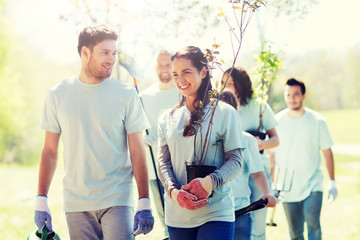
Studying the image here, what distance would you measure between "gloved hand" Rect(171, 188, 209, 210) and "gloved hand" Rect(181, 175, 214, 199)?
0.07ft

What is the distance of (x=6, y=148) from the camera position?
30797 mm

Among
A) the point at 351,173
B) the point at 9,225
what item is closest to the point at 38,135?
the point at 351,173

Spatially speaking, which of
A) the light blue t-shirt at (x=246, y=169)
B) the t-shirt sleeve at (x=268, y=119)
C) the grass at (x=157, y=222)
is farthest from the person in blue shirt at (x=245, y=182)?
the grass at (x=157, y=222)

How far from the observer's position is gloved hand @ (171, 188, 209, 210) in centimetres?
239

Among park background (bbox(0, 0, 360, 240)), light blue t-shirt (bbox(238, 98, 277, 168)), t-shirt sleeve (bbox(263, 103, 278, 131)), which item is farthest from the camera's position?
park background (bbox(0, 0, 360, 240))

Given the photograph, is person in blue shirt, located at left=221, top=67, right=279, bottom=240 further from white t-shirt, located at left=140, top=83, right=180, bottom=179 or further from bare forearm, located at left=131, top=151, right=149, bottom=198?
bare forearm, located at left=131, top=151, right=149, bottom=198

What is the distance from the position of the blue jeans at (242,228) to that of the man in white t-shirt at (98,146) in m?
0.87

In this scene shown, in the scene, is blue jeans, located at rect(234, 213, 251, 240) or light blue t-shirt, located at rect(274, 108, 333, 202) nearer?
blue jeans, located at rect(234, 213, 251, 240)

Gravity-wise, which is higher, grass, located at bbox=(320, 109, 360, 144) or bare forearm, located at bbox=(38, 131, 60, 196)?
bare forearm, located at bbox=(38, 131, 60, 196)

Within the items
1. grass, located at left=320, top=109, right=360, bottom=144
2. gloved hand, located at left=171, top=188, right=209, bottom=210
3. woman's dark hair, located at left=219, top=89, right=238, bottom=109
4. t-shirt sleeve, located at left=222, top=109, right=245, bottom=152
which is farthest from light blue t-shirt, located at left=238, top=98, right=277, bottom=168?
grass, located at left=320, top=109, right=360, bottom=144

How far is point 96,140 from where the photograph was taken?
294cm

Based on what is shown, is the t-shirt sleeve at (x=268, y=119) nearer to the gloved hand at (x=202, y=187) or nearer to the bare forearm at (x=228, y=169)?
the bare forearm at (x=228, y=169)

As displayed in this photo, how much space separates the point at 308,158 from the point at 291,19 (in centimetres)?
286

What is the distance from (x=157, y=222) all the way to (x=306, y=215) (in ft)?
14.0
